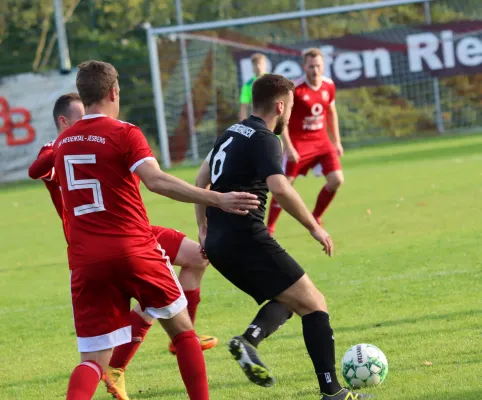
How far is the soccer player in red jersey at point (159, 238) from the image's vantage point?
5.48 meters

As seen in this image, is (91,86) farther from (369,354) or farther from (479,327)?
(479,327)

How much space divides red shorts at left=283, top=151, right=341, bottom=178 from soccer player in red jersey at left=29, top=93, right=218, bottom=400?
16.9ft

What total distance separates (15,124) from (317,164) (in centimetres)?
1283

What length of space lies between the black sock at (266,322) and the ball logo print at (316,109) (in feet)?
20.9

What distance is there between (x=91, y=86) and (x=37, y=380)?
2355 mm

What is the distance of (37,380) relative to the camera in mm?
6152

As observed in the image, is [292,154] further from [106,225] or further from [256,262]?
[106,225]

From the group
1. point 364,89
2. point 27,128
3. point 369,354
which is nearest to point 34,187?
point 27,128

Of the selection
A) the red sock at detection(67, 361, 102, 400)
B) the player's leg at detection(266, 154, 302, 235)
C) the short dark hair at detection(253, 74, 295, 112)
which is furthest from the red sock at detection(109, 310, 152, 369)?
the player's leg at detection(266, 154, 302, 235)

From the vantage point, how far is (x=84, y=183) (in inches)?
181

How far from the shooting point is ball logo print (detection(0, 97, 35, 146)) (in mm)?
22703

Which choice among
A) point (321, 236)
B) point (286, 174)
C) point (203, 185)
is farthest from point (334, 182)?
point (321, 236)

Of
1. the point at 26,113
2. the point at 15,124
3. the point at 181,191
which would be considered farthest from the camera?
the point at 15,124

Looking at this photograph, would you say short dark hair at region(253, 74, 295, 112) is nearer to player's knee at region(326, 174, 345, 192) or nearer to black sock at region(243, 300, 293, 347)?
black sock at region(243, 300, 293, 347)
